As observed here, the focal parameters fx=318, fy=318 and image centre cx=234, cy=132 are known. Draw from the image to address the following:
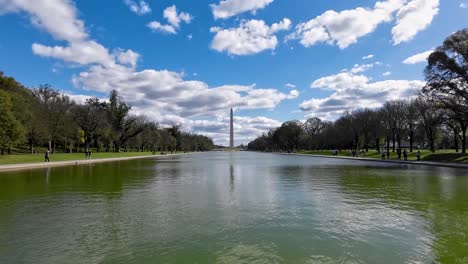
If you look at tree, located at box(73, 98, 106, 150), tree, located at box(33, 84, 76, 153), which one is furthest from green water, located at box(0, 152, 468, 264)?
tree, located at box(73, 98, 106, 150)

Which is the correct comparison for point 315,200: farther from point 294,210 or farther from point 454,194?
point 454,194

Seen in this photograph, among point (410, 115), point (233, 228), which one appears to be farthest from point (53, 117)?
point (410, 115)

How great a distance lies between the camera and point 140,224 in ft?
28.1

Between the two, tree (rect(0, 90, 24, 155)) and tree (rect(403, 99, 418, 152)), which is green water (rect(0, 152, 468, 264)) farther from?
tree (rect(403, 99, 418, 152))

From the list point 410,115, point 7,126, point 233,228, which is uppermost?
point 410,115

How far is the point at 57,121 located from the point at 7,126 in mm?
18776

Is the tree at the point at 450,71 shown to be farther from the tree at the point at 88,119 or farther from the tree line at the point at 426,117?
the tree at the point at 88,119

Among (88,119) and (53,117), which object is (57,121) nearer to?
(53,117)

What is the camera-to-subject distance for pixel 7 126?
41.6 m

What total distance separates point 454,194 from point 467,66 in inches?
1235

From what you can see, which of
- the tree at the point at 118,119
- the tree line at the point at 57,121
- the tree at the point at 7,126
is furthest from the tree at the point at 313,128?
the tree at the point at 7,126

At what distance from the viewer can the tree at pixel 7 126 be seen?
4116 centimetres

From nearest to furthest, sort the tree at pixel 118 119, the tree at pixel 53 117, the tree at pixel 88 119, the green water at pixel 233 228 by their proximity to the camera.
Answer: the green water at pixel 233 228 < the tree at pixel 53 117 < the tree at pixel 88 119 < the tree at pixel 118 119

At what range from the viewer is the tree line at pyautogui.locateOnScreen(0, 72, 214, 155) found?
43750mm
